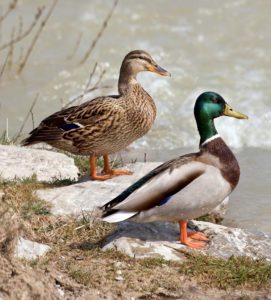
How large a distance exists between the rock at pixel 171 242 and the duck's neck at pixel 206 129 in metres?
0.75

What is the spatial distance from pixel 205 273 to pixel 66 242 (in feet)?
3.67

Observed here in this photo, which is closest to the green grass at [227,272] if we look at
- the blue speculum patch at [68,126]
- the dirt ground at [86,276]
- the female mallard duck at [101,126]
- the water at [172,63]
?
the dirt ground at [86,276]

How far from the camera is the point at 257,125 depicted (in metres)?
9.92

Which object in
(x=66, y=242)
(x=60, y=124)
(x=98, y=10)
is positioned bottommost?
(x=66, y=242)

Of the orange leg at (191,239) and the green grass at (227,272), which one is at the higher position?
the orange leg at (191,239)

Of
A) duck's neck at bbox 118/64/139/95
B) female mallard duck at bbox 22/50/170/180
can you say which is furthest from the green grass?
duck's neck at bbox 118/64/139/95

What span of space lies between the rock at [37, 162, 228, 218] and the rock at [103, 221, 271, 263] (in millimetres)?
468

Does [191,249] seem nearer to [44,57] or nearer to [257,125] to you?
[257,125]

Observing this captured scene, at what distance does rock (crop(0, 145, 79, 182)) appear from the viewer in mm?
5887

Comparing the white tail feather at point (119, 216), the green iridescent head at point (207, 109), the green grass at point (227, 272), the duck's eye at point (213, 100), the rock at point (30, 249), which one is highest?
the duck's eye at point (213, 100)

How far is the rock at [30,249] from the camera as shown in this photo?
4.32m

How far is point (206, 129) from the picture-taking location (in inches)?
196

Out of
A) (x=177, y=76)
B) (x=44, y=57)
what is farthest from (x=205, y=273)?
(x=44, y=57)

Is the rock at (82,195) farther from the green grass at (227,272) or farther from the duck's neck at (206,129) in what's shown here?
the green grass at (227,272)
